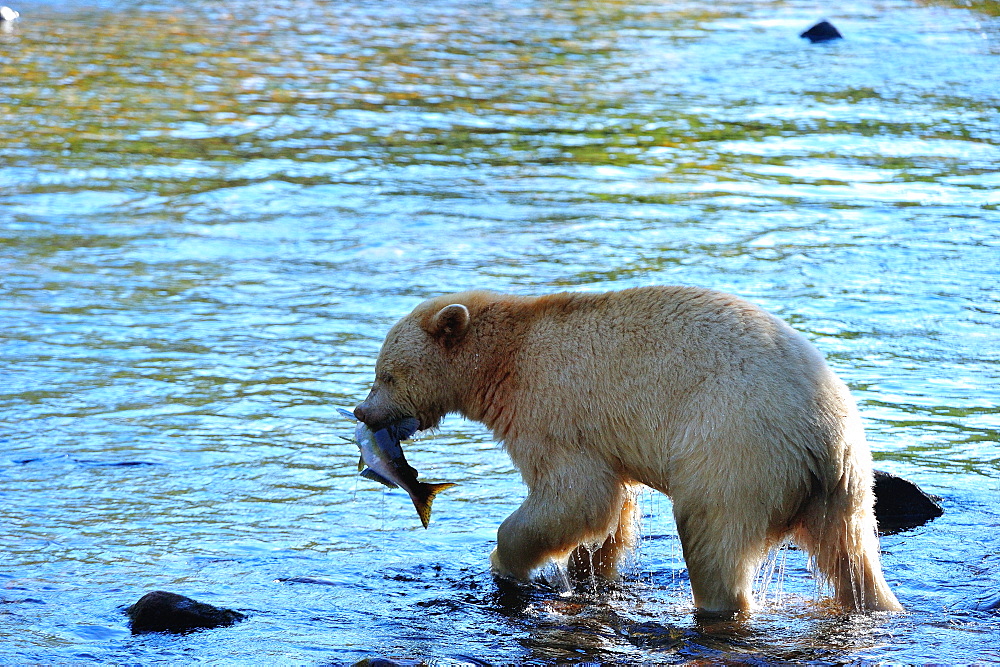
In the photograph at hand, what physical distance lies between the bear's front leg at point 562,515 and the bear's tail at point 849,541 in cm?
80

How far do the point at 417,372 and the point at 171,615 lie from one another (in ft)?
5.03

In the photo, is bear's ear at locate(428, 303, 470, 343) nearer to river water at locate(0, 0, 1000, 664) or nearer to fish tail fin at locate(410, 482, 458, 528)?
fish tail fin at locate(410, 482, 458, 528)

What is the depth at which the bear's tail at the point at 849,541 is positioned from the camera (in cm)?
525

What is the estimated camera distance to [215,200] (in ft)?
43.2

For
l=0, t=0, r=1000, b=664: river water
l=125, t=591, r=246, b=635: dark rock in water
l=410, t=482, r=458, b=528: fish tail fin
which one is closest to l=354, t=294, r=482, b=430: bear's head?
l=410, t=482, r=458, b=528: fish tail fin

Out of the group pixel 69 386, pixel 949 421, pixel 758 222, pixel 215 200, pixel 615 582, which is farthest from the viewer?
pixel 215 200

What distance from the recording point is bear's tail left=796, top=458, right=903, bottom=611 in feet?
17.2

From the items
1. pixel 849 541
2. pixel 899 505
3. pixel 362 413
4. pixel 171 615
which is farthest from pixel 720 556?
pixel 171 615

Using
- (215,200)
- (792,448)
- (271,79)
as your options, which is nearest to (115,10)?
(271,79)

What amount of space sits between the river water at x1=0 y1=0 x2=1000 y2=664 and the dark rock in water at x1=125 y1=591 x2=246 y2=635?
7 cm

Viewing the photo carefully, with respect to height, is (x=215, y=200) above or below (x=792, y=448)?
below

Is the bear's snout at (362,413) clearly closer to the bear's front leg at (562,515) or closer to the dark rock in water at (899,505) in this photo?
the bear's front leg at (562,515)

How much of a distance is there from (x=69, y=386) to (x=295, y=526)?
2602mm

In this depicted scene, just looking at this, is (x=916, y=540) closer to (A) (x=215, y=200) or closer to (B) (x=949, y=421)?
(B) (x=949, y=421)
